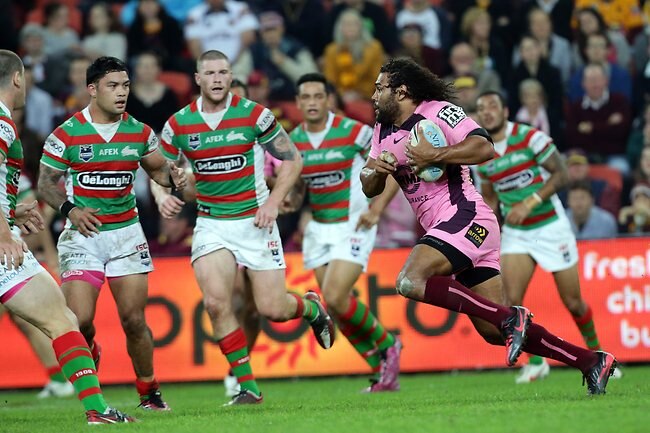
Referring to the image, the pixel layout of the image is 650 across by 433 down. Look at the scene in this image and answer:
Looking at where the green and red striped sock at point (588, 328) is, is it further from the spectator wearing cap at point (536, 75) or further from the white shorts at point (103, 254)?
the spectator wearing cap at point (536, 75)

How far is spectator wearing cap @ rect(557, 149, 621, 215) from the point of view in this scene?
15.7 m

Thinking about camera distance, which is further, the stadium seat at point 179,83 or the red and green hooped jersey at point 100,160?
the stadium seat at point 179,83

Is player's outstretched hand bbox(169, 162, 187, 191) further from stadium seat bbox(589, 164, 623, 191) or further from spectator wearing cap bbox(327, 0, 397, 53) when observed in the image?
spectator wearing cap bbox(327, 0, 397, 53)

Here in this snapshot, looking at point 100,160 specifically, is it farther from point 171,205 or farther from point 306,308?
point 306,308

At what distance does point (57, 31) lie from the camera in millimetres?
19016

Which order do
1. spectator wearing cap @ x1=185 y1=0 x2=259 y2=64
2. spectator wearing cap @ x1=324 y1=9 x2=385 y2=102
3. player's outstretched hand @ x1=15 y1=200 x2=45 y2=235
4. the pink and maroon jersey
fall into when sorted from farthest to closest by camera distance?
spectator wearing cap @ x1=185 y1=0 x2=259 y2=64 → spectator wearing cap @ x1=324 y1=9 x2=385 y2=102 → player's outstretched hand @ x1=15 y1=200 x2=45 y2=235 → the pink and maroon jersey

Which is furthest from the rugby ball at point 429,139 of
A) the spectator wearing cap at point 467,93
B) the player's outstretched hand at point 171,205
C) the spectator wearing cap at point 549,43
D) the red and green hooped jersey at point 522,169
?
the spectator wearing cap at point 549,43

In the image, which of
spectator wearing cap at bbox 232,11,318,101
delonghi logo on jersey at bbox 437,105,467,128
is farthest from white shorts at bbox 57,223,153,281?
spectator wearing cap at bbox 232,11,318,101

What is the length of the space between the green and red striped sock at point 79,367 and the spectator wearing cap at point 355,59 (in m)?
9.92

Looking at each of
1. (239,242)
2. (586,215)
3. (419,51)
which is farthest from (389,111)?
(419,51)

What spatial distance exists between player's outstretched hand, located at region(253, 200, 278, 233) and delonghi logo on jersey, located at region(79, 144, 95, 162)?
148 centimetres

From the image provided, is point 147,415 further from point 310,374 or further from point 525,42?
point 525,42

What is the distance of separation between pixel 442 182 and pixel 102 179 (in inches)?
113

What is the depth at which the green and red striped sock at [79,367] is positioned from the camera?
8391mm
